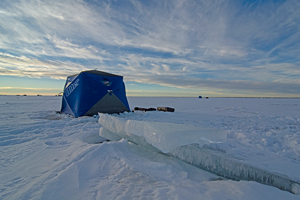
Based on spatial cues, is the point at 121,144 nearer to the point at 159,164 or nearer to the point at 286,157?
the point at 159,164

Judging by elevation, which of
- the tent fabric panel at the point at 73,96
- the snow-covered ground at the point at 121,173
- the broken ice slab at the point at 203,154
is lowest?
the snow-covered ground at the point at 121,173

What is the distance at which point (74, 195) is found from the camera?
4.25 feet

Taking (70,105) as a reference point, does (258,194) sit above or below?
below

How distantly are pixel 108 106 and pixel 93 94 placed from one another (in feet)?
2.83

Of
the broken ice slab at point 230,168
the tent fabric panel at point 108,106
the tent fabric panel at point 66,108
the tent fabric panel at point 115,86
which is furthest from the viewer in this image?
the tent fabric panel at point 115,86

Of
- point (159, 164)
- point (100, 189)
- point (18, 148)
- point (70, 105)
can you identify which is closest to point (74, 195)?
point (100, 189)

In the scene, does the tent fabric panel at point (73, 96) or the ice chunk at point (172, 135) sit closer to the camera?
the ice chunk at point (172, 135)

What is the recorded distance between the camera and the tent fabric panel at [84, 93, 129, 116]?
6.21m

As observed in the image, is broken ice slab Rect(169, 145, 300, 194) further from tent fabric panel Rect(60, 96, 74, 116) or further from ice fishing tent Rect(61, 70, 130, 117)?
tent fabric panel Rect(60, 96, 74, 116)

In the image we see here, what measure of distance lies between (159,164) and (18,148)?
8.21 ft

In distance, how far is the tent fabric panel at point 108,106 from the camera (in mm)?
6208

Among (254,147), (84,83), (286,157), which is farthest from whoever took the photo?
(84,83)

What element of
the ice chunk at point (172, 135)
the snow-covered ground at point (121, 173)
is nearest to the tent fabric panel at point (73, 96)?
the snow-covered ground at point (121, 173)

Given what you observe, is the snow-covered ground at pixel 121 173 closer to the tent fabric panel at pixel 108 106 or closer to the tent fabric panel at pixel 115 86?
the tent fabric panel at pixel 108 106
